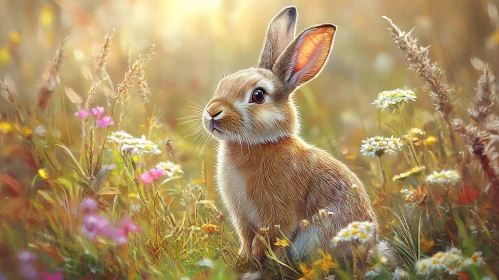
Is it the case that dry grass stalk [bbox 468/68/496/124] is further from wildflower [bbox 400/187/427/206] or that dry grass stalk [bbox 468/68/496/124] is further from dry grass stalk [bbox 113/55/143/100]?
dry grass stalk [bbox 113/55/143/100]

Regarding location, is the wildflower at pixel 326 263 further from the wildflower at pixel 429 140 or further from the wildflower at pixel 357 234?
the wildflower at pixel 429 140

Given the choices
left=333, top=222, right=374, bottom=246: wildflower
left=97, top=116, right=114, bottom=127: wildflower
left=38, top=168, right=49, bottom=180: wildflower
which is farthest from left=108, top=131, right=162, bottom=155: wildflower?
left=333, top=222, right=374, bottom=246: wildflower

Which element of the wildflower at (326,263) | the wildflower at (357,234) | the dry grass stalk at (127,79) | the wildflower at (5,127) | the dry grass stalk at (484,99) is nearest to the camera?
the wildflower at (357,234)

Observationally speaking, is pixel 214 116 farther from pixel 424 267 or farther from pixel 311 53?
pixel 424 267

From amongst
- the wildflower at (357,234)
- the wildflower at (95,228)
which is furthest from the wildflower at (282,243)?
the wildflower at (95,228)

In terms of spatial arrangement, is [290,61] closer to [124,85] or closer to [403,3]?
[124,85]

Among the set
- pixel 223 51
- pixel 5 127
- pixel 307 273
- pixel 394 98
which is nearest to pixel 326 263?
pixel 307 273
